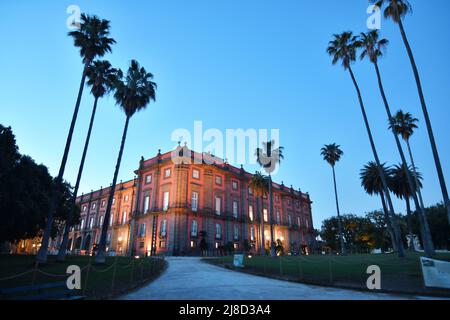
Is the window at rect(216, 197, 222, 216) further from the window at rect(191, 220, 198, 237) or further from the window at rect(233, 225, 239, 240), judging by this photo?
the window at rect(191, 220, 198, 237)

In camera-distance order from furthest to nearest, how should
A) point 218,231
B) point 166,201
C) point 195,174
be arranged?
point 218,231 → point 195,174 → point 166,201

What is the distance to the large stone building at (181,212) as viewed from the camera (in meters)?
43.2

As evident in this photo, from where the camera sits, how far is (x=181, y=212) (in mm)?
42719

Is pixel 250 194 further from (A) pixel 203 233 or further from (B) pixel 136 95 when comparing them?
(B) pixel 136 95

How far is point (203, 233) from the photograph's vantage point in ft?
145

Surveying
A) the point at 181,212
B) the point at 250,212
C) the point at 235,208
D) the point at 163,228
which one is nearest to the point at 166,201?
the point at 181,212

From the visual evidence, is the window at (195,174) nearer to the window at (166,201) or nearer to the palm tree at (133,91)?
the window at (166,201)

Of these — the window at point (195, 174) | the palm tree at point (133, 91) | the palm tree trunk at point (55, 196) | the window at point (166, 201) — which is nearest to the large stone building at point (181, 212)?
the window at point (195, 174)

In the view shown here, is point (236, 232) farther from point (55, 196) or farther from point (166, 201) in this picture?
point (55, 196)

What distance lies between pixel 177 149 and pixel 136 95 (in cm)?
2121

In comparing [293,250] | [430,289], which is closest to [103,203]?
[293,250]

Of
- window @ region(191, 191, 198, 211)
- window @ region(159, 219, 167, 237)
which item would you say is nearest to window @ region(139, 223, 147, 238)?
window @ region(159, 219, 167, 237)

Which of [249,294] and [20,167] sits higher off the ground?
[20,167]
